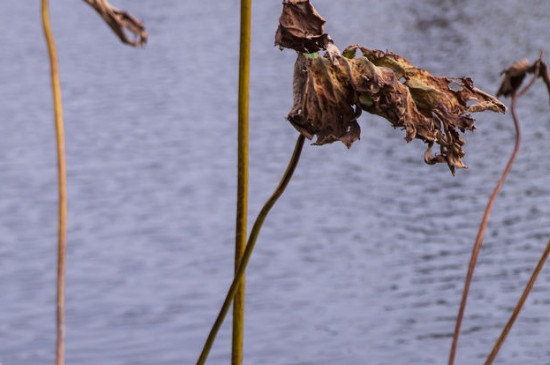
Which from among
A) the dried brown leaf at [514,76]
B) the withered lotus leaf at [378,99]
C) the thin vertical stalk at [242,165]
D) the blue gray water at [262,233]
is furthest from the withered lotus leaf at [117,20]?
the blue gray water at [262,233]

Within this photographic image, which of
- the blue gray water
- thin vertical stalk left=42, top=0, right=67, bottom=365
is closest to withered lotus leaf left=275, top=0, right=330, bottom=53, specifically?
thin vertical stalk left=42, top=0, right=67, bottom=365

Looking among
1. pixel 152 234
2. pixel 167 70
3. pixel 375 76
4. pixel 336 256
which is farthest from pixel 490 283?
pixel 167 70

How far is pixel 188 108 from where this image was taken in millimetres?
12555

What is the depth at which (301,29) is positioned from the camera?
1.35 metres

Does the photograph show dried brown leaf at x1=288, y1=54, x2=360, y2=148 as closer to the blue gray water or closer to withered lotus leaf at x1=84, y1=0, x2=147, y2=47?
withered lotus leaf at x1=84, y1=0, x2=147, y2=47

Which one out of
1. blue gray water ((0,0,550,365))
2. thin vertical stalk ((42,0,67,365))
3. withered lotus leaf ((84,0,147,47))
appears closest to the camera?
thin vertical stalk ((42,0,67,365))

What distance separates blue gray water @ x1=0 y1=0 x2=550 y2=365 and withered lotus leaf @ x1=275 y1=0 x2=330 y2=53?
15.3ft

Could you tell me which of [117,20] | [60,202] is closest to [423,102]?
[117,20]

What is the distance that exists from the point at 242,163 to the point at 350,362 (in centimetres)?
478

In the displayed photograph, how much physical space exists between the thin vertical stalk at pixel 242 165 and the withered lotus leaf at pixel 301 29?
4.6 inches

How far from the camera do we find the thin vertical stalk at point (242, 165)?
3.96 ft

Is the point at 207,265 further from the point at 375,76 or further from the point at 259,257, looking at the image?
the point at 375,76

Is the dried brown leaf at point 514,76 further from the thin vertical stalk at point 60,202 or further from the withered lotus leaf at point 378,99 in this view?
the thin vertical stalk at point 60,202

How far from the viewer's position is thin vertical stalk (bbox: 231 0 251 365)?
1207mm
